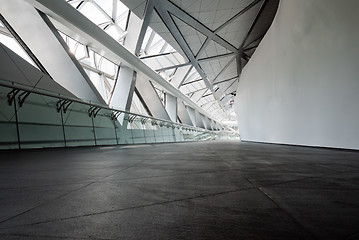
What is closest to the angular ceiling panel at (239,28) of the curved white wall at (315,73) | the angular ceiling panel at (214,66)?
the angular ceiling panel at (214,66)

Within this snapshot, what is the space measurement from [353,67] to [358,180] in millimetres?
4010

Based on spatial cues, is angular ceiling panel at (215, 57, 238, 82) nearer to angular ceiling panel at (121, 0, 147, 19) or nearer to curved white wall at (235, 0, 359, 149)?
angular ceiling panel at (121, 0, 147, 19)

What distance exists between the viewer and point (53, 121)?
724 centimetres

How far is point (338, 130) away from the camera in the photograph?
520 centimetres

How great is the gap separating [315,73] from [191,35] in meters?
11.2

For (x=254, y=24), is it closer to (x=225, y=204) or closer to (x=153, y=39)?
(x=153, y=39)

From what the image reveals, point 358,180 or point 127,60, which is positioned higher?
point 127,60

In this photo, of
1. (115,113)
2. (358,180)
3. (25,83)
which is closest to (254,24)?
(115,113)

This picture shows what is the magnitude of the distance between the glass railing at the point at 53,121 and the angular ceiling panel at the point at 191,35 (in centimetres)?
709

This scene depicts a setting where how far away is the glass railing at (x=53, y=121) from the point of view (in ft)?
19.3

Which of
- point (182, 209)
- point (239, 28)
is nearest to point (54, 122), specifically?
point (182, 209)

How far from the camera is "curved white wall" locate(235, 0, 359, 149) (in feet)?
15.4

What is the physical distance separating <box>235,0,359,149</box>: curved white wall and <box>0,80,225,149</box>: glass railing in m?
8.01

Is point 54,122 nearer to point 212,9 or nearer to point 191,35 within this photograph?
point 212,9
